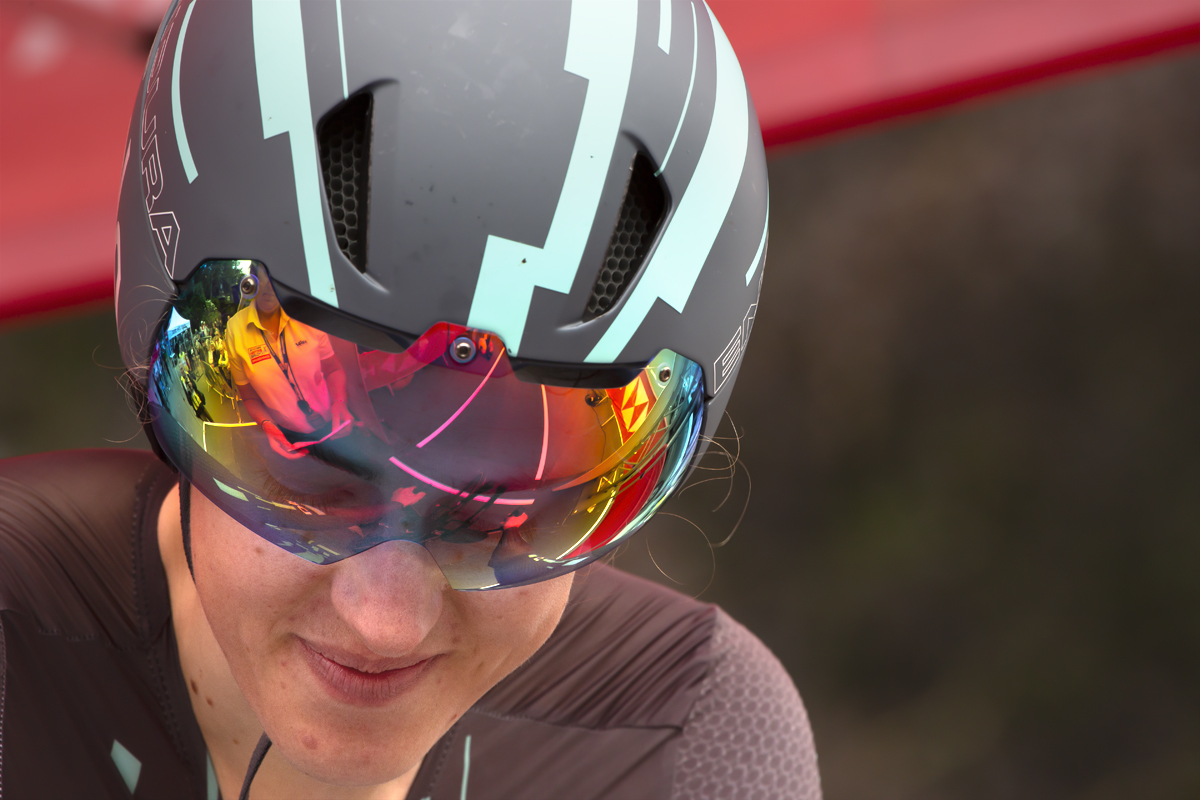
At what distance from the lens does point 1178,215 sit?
3.40 meters

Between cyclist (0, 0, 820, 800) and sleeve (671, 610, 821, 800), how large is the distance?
0.33 m

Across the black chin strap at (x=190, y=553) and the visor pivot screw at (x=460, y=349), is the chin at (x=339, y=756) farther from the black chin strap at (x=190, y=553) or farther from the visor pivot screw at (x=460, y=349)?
the visor pivot screw at (x=460, y=349)

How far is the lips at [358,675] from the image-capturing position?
0.71 m

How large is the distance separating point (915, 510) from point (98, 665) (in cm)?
311

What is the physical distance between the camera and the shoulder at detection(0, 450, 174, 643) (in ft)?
2.86

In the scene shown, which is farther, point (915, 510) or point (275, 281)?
point (915, 510)

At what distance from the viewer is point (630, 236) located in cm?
68

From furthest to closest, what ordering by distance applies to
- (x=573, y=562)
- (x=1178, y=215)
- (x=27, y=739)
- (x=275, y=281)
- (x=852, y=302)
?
(x=852, y=302) < (x=1178, y=215) < (x=27, y=739) < (x=573, y=562) < (x=275, y=281)

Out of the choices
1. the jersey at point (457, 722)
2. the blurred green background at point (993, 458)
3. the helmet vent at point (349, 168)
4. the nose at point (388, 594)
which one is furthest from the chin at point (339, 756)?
the blurred green background at point (993, 458)

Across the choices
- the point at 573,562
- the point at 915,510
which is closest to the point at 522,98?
the point at 573,562

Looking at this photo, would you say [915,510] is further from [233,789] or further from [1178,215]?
[233,789]

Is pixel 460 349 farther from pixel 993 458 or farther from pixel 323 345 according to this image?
pixel 993 458

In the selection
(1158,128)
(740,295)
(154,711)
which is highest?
(740,295)

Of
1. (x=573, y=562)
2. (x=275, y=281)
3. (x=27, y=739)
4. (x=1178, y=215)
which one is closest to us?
(x=275, y=281)
